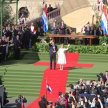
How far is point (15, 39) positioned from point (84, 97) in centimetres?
1133

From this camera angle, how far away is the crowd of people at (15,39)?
2764 cm

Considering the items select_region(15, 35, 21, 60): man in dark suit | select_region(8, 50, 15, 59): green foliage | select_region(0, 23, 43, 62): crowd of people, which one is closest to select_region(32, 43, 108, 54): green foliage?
select_region(0, 23, 43, 62): crowd of people

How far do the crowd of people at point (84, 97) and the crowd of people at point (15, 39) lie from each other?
29.4ft

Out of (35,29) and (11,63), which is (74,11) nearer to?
(35,29)

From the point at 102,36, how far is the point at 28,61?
6784mm

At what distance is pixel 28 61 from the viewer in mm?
28703

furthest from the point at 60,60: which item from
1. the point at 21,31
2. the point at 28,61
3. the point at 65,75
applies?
the point at 21,31

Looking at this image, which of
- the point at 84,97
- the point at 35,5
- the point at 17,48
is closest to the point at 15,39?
the point at 17,48

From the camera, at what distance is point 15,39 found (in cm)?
2805

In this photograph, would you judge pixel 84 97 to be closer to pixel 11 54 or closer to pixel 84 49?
pixel 84 49

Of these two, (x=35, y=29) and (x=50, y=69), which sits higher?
(x=35, y=29)

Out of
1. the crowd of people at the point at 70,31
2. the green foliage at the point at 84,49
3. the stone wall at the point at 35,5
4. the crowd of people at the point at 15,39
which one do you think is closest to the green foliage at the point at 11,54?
the crowd of people at the point at 15,39

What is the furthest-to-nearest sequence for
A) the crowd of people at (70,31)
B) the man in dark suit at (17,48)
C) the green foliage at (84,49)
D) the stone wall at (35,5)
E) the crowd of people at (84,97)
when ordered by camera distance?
the stone wall at (35,5) < the crowd of people at (70,31) < the green foliage at (84,49) < the man in dark suit at (17,48) < the crowd of people at (84,97)

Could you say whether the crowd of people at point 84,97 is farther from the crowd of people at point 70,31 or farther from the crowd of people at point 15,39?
the crowd of people at point 70,31
